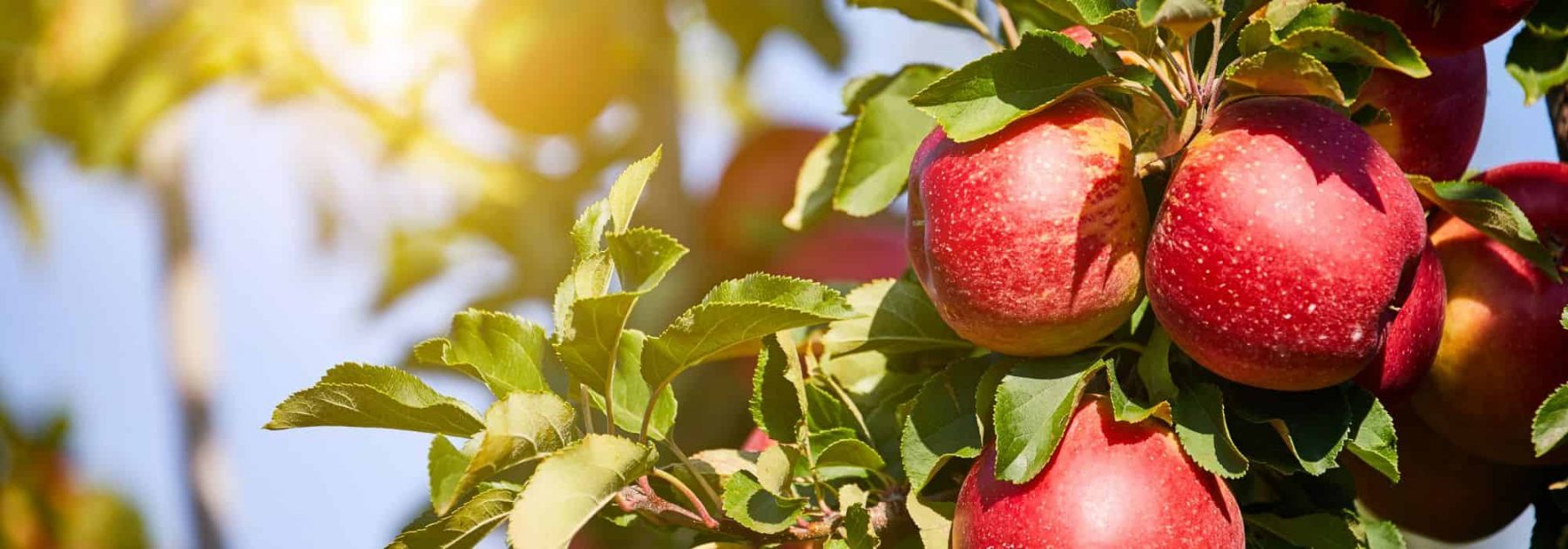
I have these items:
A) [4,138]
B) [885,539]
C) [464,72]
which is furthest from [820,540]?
[4,138]

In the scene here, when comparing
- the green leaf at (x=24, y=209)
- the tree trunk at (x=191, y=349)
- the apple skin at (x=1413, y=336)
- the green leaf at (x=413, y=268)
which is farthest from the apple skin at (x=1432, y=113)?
the green leaf at (x=24, y=209)

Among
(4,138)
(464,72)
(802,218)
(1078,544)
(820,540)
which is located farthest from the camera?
(4,138)

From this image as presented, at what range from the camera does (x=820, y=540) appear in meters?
0.78

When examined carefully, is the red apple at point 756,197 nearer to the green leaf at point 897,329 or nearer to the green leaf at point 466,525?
the green leaf at point 897,329

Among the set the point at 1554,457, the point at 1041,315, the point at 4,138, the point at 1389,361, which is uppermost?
the point at 4,138

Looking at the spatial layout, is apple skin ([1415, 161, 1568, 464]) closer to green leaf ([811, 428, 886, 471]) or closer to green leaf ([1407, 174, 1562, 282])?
green leaf ([1407, 174, 1562, 282])

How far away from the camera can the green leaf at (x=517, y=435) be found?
616mm

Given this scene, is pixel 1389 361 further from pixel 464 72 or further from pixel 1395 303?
pixel 464 72

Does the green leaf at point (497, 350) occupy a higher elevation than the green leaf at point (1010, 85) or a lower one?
higher

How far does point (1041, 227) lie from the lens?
27.3 inches

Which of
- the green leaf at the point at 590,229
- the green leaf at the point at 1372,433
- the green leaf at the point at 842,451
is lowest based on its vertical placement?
the green leaf at the point at 1372,433

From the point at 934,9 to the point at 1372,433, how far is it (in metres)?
0.48

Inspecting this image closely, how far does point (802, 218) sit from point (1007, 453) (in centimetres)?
36

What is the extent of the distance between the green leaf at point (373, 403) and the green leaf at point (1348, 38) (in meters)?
0.48
